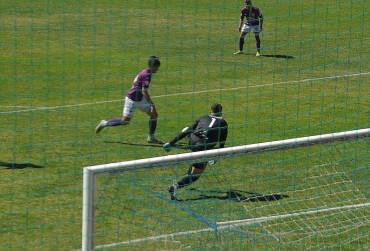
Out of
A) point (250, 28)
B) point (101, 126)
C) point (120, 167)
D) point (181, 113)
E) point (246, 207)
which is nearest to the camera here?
point (120, 167)

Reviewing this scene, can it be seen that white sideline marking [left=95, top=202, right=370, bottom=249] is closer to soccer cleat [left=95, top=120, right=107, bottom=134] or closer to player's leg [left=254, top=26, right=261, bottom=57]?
soccer cleat [left=95, top=120, right=107, bottom=134]

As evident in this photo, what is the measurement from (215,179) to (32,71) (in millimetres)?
10456

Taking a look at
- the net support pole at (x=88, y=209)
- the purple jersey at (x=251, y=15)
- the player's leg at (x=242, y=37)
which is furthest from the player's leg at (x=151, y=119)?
the purple jersey at (x=251, y=15)

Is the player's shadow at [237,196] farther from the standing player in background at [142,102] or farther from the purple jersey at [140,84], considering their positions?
the purple jersey at [140,84]

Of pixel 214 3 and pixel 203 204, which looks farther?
pixel 214 3

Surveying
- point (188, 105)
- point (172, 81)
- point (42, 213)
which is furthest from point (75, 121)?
point (42, 213)

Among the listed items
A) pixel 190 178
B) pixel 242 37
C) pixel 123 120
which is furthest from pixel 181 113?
pixel 242 37

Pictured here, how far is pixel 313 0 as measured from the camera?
3459 cm

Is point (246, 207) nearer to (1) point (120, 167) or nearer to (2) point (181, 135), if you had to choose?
(2) point (181, 135)

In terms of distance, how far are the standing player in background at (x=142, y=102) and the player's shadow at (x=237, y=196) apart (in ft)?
13.9

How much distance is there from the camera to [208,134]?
16.7 metres

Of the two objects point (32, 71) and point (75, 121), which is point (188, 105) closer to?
point (75, 121)

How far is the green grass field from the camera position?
14.0 meters

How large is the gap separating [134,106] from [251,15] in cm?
1061
